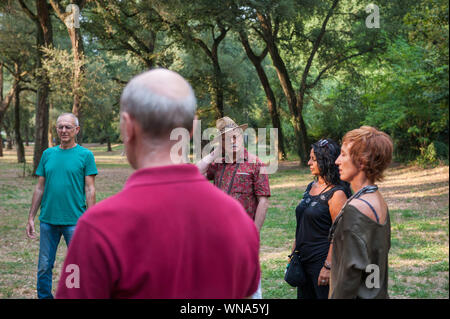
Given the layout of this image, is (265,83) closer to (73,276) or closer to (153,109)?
(153,109)

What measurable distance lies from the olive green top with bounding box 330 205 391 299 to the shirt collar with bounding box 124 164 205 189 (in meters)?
1.43

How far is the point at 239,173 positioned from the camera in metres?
4.73

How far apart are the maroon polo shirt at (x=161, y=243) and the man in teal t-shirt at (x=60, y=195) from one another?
403 cm

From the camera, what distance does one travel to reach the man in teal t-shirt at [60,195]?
17.4 ft

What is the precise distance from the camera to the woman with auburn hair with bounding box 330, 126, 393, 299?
269 cm

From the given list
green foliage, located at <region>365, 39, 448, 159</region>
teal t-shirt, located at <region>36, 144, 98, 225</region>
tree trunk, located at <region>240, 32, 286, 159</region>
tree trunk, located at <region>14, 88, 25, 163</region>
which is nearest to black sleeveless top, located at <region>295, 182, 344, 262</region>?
teal t-shirt, located at <region>36, 144, 98, 225</region>

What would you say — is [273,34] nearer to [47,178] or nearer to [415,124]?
[415,124]

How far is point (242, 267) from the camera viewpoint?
1671 millimetres

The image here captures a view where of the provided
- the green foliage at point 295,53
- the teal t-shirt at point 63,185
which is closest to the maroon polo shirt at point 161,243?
the teal t-shirt at point 63,185

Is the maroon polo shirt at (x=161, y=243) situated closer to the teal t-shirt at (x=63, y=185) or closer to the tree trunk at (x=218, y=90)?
the teal t-shirt at (x=63, y=185)

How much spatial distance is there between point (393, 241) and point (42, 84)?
54.2ft

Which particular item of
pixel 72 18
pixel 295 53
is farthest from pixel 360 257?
pixel 295 53

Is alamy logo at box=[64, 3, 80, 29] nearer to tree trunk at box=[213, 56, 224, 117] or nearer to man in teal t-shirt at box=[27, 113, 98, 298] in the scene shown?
tree trunk at box=[213, 56, 224, 117]
